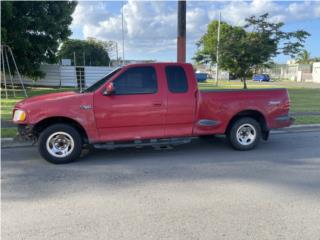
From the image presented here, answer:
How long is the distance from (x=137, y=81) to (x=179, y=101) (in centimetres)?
93

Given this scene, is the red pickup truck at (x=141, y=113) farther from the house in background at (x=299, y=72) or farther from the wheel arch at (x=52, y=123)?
the house in background at (x=299, y=72)

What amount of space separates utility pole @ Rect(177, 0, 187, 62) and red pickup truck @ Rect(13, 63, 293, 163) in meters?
4.87

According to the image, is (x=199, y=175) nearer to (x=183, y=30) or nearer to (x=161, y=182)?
(x=161, y=182)


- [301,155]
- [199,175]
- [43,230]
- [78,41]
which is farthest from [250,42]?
[78,41]

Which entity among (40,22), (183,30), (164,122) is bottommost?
(164,122)

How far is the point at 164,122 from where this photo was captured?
6.88 metres

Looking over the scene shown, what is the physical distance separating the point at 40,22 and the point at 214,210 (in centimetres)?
2031

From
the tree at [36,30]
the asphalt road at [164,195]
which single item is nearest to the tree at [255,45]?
the tree at [36,30]

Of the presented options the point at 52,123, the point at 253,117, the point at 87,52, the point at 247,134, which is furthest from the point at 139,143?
the point at 87,52

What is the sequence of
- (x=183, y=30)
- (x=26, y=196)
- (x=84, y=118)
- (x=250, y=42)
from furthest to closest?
(x=250, y=42) → (x=183, y=30) → (x=84, y=118) → (x=26, y=196)

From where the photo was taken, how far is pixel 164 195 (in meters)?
4.81

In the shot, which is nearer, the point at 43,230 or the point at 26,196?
the point at 43,230

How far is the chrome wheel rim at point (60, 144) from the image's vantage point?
21.0ft

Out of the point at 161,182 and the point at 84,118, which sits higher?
the point at 84,118
